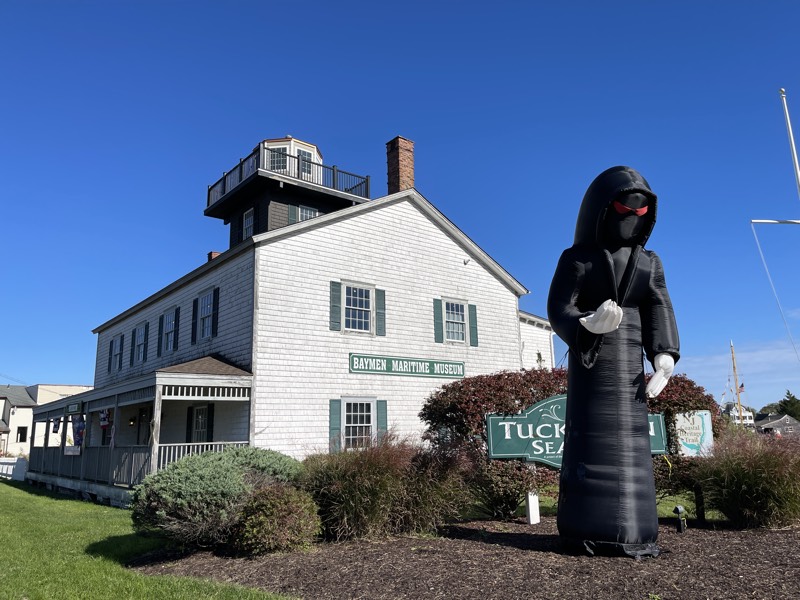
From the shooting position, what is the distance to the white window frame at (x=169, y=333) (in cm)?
2091

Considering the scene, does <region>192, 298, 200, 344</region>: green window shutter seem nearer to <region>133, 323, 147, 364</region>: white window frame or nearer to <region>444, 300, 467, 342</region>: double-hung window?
<region>133, 323, 147, 364</region>: white window frame

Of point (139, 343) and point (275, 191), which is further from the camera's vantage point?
point (139, 343)

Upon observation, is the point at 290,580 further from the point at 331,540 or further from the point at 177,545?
the point at 177,545

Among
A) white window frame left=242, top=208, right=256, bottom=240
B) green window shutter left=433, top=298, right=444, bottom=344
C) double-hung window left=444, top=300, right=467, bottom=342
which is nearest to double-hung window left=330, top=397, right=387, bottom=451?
green window shutter left=433, top=298, right=444, bottom=344

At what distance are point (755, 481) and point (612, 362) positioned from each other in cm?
276

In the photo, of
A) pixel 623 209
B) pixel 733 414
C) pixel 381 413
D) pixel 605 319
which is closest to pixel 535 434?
pixel 605 319

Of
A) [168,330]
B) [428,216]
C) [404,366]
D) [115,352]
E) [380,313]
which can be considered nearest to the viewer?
[380,313]

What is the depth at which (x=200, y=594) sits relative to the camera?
18.4 ft

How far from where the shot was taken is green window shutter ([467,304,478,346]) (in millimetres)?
20141

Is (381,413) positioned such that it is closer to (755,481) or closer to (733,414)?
(733,414)

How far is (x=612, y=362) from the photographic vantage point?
6605 mm

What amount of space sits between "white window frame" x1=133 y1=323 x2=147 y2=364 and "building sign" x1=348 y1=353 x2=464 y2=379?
32.4ft

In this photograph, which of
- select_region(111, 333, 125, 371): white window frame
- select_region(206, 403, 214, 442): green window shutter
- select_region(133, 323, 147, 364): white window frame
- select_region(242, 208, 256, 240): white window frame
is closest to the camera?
select_region(206, 403, 214, 442): green window shutter

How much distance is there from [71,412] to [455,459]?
55.6ft
